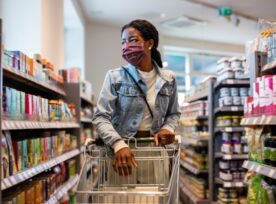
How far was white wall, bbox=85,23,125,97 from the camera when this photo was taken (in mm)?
9344

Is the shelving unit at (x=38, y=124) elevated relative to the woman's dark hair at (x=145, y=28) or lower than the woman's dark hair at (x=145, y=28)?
lower

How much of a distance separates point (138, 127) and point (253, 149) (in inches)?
53.7

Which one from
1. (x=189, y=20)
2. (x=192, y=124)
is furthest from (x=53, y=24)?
(x=189, y=20)

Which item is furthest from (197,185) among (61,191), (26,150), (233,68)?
(26,150)

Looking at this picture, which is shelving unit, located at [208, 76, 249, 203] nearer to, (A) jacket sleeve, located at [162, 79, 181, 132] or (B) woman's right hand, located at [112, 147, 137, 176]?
(A) jacket sleeve, located at [162, 79, 181, 132]

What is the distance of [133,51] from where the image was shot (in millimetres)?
2143

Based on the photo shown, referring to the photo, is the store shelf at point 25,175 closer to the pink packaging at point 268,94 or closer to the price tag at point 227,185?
the pink packaging at point 268,94

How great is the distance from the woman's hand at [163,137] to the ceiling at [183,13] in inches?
220

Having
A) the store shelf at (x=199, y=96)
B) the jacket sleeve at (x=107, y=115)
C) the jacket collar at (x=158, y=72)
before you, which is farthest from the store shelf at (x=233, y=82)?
the jacket sleeve at (x=107, y=115)

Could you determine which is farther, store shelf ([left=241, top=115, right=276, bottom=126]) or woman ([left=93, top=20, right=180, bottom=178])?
store shelf ([left=241, top=115, right=276, bottom=126])

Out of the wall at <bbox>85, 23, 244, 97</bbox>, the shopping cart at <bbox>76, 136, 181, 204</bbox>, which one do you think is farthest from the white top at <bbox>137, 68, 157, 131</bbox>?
the wall at <bbox>85, 23, 244, 97</bbox>

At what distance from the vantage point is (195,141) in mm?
5508

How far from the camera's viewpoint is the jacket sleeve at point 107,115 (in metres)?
1.95

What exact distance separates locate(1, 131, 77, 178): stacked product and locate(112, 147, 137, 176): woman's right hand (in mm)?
801
